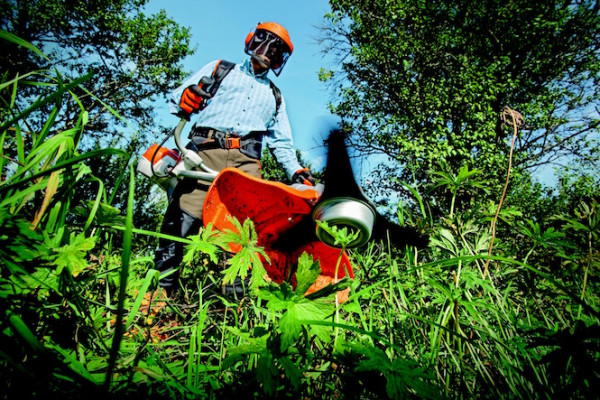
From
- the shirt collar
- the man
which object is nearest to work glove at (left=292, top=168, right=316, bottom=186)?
the man

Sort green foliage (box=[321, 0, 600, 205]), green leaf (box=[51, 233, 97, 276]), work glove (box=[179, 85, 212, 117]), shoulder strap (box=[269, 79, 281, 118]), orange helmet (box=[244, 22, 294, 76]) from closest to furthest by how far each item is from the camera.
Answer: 1. green leaf (box=[51, 233, 97, 276])
2. work glove (box=[179, 85, 212, 117])
3. orange helmet (box=[244, 22, 294, 76])
4. shoulder strap (box=[269, 79, 281, 118])
5. green foliage (box=[321, 0, 600, 205])

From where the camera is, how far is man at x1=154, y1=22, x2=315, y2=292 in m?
2.29

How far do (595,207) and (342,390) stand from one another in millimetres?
1344

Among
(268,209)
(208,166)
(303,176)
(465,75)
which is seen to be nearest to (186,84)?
(208,166)

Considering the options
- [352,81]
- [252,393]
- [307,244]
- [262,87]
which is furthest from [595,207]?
[352,81]

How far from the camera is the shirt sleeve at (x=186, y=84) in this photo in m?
2.52

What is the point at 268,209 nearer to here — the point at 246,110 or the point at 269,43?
the point at 246,110

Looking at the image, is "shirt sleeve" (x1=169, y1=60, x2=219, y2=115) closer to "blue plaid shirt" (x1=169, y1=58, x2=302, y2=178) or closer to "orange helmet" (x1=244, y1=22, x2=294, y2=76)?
"blue plaid shirt" (x1=169, y1=58, x2=302, y2=178)

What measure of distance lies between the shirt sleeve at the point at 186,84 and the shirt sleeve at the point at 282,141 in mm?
854

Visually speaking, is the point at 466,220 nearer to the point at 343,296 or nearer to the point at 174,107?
the point at 343,296

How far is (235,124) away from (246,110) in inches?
8.6

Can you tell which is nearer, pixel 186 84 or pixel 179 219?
pixel 179 219

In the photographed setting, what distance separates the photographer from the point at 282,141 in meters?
3.03

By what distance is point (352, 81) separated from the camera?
9250 millimetres
